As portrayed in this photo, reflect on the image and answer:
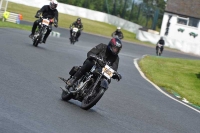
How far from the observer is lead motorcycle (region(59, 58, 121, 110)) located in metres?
10.8

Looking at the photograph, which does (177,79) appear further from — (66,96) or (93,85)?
(93,85)

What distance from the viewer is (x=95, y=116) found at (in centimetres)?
1064

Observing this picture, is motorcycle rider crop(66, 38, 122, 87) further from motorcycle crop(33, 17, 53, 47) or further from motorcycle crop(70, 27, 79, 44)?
motorcycle crop(70, 27, 79, 44)

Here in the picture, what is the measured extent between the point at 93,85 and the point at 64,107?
0.69m

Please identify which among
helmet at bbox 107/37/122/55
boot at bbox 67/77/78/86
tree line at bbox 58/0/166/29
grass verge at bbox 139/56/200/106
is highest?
tree line at bbox 58/0/166/29

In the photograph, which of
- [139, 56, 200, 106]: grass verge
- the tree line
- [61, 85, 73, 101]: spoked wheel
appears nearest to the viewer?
[61, 85, 73, 101]: spoked wheel

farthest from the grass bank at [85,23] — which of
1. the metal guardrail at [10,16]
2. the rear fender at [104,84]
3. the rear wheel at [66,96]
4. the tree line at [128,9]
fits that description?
the rear fender at [104,84]

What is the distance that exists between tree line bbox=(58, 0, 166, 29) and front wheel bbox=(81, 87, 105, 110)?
64838 mm

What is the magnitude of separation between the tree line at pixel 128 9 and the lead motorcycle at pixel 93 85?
64.7m

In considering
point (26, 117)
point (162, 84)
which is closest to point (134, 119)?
point (26, 117)

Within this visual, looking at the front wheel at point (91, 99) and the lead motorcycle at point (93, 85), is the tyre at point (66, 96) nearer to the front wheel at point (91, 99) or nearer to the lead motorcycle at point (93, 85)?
the lead motorcycle at point (93, 85)

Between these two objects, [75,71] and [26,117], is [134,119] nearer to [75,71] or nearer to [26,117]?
[75,71]

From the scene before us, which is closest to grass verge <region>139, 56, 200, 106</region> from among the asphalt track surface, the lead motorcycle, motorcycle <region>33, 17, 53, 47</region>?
the asphalt track surface

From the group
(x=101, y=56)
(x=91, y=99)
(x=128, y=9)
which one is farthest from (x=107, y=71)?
(x=128, y=9)
